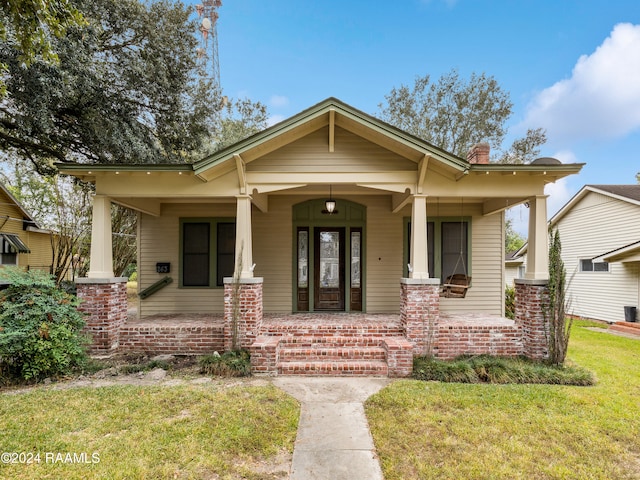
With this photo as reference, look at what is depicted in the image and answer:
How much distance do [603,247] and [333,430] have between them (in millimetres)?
13734

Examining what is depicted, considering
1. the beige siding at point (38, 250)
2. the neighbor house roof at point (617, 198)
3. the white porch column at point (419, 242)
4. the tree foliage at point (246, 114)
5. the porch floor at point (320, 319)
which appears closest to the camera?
the white porch column at point (419, 242)

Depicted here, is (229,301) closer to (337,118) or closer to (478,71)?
(337,118)

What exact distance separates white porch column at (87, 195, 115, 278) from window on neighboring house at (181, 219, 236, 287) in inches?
79.0

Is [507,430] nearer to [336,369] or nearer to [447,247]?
[336,369]

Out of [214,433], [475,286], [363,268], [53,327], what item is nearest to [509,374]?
[475,286]

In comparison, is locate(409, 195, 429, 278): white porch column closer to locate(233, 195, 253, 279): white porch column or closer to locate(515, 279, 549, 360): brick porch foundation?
locate(515, 279, 549, 360): brick porch foundation

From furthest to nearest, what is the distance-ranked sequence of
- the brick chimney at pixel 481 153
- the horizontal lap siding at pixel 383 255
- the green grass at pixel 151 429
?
the horizontal lap siding at pixel 383 255 → the brick chimney at pixel 481 153 → the green grass at pixel 151 429

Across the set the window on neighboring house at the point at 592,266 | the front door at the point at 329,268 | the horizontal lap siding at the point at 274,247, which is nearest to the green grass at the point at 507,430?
the front door at the point at 329,268

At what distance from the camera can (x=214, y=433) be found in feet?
10.9

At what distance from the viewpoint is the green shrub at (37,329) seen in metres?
4.51

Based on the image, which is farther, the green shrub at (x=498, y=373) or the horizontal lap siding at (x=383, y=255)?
the horizontal lap siding at (x=383, y=255)

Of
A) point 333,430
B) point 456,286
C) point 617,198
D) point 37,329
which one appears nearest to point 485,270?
point 456,286

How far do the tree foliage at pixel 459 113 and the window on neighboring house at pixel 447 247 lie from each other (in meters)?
12.3

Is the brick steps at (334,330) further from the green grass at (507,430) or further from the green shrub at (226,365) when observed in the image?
the green grass at (507,430)
